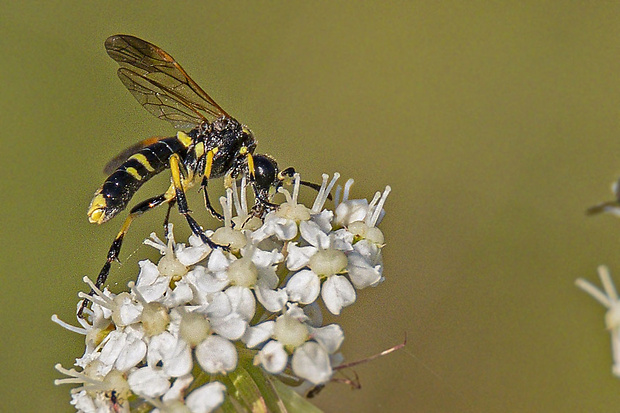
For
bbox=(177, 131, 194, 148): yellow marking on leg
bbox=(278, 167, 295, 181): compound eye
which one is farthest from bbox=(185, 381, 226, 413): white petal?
bbox=(177, 131, 194, 148): yellow marking on leg

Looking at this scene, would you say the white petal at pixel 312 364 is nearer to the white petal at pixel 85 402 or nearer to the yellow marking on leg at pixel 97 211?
the white petal at pixel 85 402

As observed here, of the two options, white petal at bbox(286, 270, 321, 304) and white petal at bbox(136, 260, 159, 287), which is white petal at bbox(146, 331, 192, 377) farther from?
white petal at bbox(286, 270, 321, 304)

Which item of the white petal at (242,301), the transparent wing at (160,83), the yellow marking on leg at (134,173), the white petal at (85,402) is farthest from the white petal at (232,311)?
the transparent wing at (160,83)

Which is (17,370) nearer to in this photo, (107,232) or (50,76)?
(107,232)

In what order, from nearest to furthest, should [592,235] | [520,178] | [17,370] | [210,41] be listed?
[17,370] < [592,235] < [520,178] < [210,41]

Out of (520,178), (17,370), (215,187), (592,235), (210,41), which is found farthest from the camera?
(210,41)

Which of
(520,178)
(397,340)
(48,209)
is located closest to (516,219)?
(520,178)
